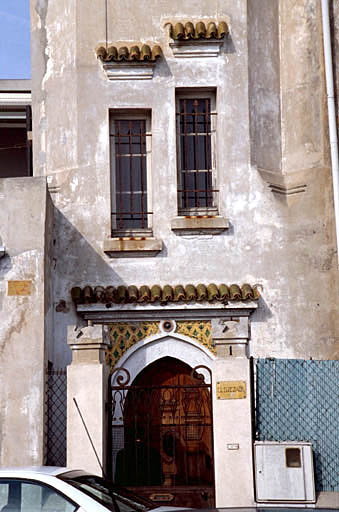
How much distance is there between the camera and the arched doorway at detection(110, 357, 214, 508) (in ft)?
43.8

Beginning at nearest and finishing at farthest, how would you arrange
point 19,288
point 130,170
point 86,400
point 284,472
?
1. point 284,472
2. point 86,400
3. point 19,288
4. point 130,170

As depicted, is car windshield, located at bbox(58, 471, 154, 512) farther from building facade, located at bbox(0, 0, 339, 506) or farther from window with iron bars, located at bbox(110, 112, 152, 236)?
window with iron bars, located at bbox(110, 112, 152, 236)

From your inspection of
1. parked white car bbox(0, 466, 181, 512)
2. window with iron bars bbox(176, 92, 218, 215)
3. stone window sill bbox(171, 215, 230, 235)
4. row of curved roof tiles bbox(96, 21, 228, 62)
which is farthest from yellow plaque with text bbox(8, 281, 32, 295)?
parked white car bbox(0, 466, 181, 512)

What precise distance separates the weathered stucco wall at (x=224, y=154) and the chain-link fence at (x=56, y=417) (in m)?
1.00

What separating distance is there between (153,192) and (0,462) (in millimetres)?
5176

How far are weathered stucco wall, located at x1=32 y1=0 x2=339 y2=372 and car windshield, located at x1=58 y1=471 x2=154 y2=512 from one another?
20.6ft

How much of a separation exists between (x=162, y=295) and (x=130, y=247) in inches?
38.9

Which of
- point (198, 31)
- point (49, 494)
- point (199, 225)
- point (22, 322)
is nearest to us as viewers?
point (49, 494)

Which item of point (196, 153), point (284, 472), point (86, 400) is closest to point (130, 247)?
point (196, 153)

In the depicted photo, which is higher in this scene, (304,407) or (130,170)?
(130,170)

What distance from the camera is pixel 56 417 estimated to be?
1500cm

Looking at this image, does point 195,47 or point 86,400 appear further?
point 195,47

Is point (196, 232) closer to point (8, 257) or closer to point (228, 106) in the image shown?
point (228, 106)

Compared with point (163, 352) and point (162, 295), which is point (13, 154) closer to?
point (162, 295)
